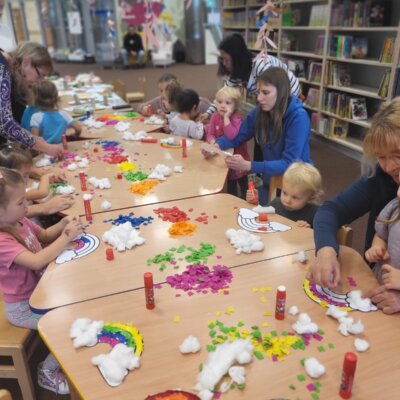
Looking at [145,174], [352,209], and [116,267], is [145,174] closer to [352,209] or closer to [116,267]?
[116,267]

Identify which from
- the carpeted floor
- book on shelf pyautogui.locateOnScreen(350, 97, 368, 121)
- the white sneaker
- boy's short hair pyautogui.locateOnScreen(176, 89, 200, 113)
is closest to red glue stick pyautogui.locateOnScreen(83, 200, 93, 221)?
the white sneaker

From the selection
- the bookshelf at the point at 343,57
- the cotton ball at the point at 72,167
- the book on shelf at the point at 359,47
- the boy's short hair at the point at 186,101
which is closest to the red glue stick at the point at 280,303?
the cotton ball at the point at 72,167

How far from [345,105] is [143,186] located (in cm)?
366

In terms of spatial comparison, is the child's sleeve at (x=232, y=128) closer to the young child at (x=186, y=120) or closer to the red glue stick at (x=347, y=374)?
the young child at (x=186, y=120)

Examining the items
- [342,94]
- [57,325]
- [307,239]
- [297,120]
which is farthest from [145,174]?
[342,94]

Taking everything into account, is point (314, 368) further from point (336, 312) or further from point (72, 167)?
point (72, 167)

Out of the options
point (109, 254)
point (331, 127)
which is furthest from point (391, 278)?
point (331, 127)

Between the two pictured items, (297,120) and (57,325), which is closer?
(57,325)

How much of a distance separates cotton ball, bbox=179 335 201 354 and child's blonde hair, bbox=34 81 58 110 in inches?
94.1

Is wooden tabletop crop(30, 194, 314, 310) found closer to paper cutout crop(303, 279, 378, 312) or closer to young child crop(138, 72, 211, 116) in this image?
paper cutout crop(303, 279, 378, 312)

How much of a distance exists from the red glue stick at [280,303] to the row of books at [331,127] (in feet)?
14.3

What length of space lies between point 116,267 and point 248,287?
50 centimetres

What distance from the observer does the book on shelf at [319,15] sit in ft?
16.2

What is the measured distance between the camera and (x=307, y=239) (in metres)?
1.61
